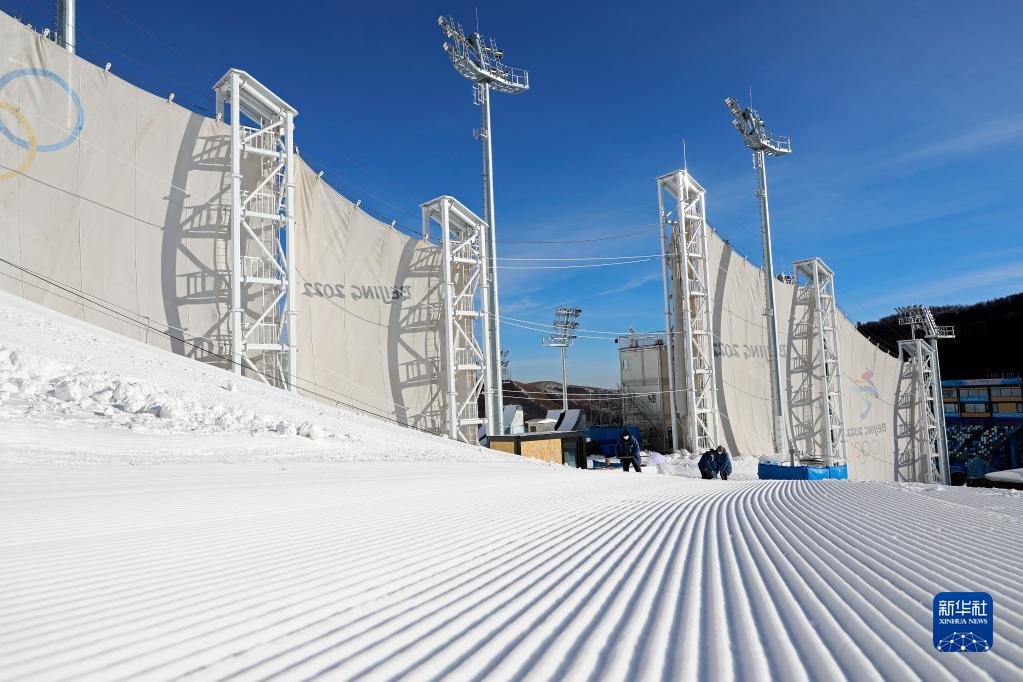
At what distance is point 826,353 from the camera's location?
36250mm

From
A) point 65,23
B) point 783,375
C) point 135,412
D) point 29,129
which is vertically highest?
point 65,23

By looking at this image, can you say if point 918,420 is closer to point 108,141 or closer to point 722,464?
point 722,464

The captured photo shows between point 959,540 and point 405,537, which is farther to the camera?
point 959,540

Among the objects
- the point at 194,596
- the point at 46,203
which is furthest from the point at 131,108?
the point at 194,596

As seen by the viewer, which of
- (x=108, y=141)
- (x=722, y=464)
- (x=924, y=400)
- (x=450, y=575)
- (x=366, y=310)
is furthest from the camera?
(x=924, y=400)

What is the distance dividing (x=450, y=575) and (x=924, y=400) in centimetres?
4966

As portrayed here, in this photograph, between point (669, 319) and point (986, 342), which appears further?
point (986, 342)

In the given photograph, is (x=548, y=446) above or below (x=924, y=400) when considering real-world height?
below

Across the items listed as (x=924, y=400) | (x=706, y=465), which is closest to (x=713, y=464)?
(x=706, y=465)

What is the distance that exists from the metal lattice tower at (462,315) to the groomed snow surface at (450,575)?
1283cm

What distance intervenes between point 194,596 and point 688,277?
2530cm

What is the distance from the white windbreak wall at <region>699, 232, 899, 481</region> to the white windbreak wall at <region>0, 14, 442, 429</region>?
1470 centimetres

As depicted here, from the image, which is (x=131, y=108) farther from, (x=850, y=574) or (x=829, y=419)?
(x=829, y=419)

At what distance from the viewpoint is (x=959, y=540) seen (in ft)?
17.8
